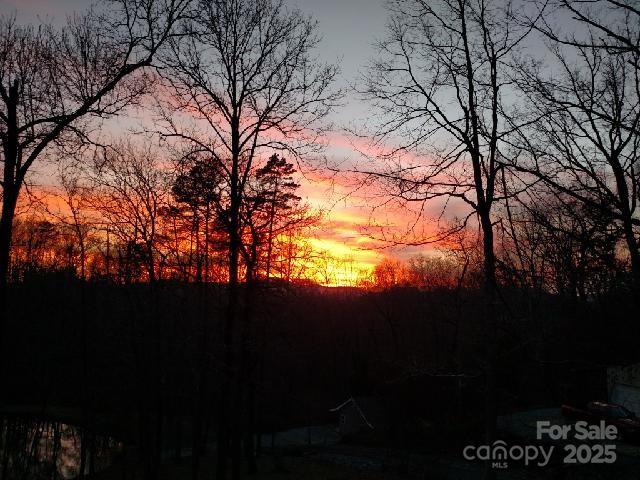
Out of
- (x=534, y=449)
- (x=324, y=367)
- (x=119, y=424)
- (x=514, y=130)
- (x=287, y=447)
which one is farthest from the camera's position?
(x=324, y=367)

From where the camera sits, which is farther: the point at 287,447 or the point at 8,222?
the point at 287,447

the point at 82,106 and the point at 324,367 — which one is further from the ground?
the point at 82,106

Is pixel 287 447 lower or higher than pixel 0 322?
lower

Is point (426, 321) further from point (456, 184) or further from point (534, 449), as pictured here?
point (456, 184)

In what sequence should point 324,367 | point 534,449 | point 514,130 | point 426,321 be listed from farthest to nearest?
point 324,367, point 426,321, point 534,449, point 514,130

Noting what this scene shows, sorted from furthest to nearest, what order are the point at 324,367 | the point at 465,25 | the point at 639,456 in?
the point at 324,367
the point at 639,456
the point at 465,25

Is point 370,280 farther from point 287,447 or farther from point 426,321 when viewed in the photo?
point 287,447

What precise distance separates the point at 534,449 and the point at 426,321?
30.8m

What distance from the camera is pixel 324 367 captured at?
57656 millimetres

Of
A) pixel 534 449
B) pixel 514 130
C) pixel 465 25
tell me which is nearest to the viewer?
pixel 514 130

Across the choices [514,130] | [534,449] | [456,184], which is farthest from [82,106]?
[534,449]

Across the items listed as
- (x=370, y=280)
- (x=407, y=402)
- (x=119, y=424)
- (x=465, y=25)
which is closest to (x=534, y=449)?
(x=407, y=402)

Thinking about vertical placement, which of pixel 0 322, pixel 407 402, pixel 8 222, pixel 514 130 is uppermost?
pixel 514 130

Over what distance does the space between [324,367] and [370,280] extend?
36.5 feet
